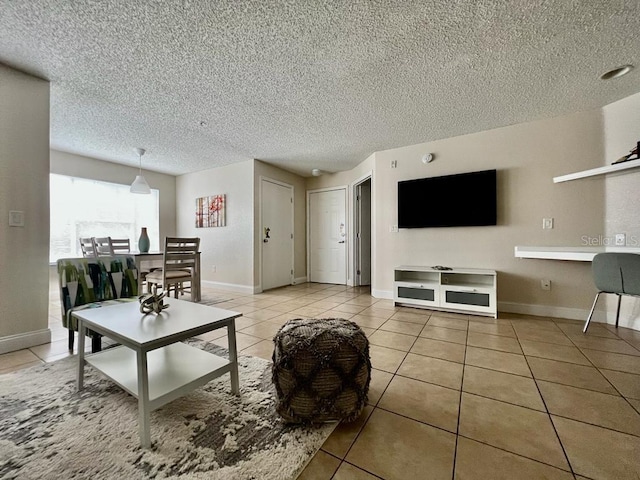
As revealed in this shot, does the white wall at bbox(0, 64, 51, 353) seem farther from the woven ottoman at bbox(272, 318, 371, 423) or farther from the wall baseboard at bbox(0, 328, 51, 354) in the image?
the woven ottoman at bbox(272, 318, 371, 423)

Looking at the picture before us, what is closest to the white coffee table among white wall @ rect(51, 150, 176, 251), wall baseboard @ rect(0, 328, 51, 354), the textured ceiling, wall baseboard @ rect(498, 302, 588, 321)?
wall baseboard @ rect(0, 328, 51, 354)

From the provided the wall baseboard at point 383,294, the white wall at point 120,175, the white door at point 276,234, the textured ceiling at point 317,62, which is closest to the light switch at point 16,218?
the textured ceiling at point 317,62

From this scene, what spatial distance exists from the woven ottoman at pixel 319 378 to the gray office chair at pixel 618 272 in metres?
2.56

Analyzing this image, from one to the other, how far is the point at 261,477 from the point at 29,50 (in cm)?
314

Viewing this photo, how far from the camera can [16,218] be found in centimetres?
215

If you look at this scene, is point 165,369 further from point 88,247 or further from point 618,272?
point 618,272

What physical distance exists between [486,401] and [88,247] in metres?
4.80

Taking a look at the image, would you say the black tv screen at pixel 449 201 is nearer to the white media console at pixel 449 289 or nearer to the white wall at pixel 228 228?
the white media console at pixel 449 289

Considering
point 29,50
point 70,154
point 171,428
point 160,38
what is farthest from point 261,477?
point 70,154

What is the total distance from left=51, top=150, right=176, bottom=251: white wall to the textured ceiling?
3.24ft

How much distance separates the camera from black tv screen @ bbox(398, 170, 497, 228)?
3225 mm

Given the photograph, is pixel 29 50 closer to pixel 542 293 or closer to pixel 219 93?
pixel 219 93

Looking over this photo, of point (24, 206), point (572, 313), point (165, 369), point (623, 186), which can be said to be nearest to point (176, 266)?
point (24, 206)

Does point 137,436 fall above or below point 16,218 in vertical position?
below
